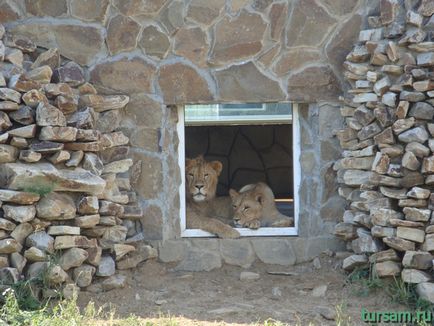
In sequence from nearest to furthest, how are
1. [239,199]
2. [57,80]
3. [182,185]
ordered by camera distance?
[57,80] → [182,185] → [239,199]

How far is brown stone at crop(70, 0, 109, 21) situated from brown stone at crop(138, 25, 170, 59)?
1.43 feet

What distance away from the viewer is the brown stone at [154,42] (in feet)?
26.2

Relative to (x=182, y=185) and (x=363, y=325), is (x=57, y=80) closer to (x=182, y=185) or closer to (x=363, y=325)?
(x=182, y=185)

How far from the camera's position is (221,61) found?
26.2 ft

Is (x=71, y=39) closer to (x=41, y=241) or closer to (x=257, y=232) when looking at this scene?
(x=41, y=241)

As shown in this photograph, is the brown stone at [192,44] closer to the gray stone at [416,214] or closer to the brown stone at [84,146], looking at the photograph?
the brown stone at [84,146]

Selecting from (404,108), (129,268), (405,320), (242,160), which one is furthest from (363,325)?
(242,160)

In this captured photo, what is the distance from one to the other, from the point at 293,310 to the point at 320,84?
2.28m

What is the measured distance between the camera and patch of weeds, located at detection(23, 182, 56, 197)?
679 centimetres

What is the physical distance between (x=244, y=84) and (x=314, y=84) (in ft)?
2.18

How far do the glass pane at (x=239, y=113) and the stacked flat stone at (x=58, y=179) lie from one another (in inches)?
36.2

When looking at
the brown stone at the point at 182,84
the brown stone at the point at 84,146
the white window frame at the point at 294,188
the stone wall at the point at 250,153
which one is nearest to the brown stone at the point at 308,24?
the white window frame at the point at 294,188

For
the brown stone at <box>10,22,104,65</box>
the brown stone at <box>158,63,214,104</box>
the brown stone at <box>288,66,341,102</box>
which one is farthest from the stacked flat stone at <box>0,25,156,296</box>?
the brown stone at <box>288,66,341,102</box>

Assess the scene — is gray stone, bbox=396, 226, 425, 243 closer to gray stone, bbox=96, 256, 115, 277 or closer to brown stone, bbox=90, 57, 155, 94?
gray stone, bbox=96, 256, 115, 277
